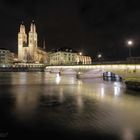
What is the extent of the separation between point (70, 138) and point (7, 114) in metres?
9.54

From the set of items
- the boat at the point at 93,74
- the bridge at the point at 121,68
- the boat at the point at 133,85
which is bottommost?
the boat at the point at 133,85

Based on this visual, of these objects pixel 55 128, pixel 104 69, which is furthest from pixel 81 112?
pixel 104 69

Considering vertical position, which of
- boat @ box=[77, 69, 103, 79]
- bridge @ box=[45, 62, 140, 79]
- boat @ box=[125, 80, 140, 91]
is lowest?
boat @ box=[125, 80, 140, 91]

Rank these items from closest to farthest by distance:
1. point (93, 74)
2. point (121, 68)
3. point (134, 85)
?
point (134, 85) → point (121, 68) → point (93, 74)

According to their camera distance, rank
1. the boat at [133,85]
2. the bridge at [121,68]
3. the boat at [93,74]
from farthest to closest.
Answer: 1. the boat at [93,74]
2. the bridge at [121,68]
3. the boat at [133,85]

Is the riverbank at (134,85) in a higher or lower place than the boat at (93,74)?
lower

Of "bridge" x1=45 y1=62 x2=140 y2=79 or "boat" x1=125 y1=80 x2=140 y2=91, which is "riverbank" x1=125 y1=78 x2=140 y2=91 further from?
"bridge" x1=45 y1=62 x2=140 y2=79

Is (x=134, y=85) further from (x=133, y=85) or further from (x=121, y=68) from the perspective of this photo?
(x=121, y=68)

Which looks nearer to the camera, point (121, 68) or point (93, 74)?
point (121, 68)

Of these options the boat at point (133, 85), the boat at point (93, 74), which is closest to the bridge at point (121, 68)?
the boat at point (93, 74)

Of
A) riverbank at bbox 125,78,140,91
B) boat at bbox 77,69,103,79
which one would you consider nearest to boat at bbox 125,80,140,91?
riverbank at bbox 125,78,140,91

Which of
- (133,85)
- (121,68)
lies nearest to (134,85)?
(133,85)

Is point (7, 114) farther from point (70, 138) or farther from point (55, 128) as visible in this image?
point (70, 138)

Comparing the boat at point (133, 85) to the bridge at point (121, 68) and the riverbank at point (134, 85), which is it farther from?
the bridge at point (121, 68)
